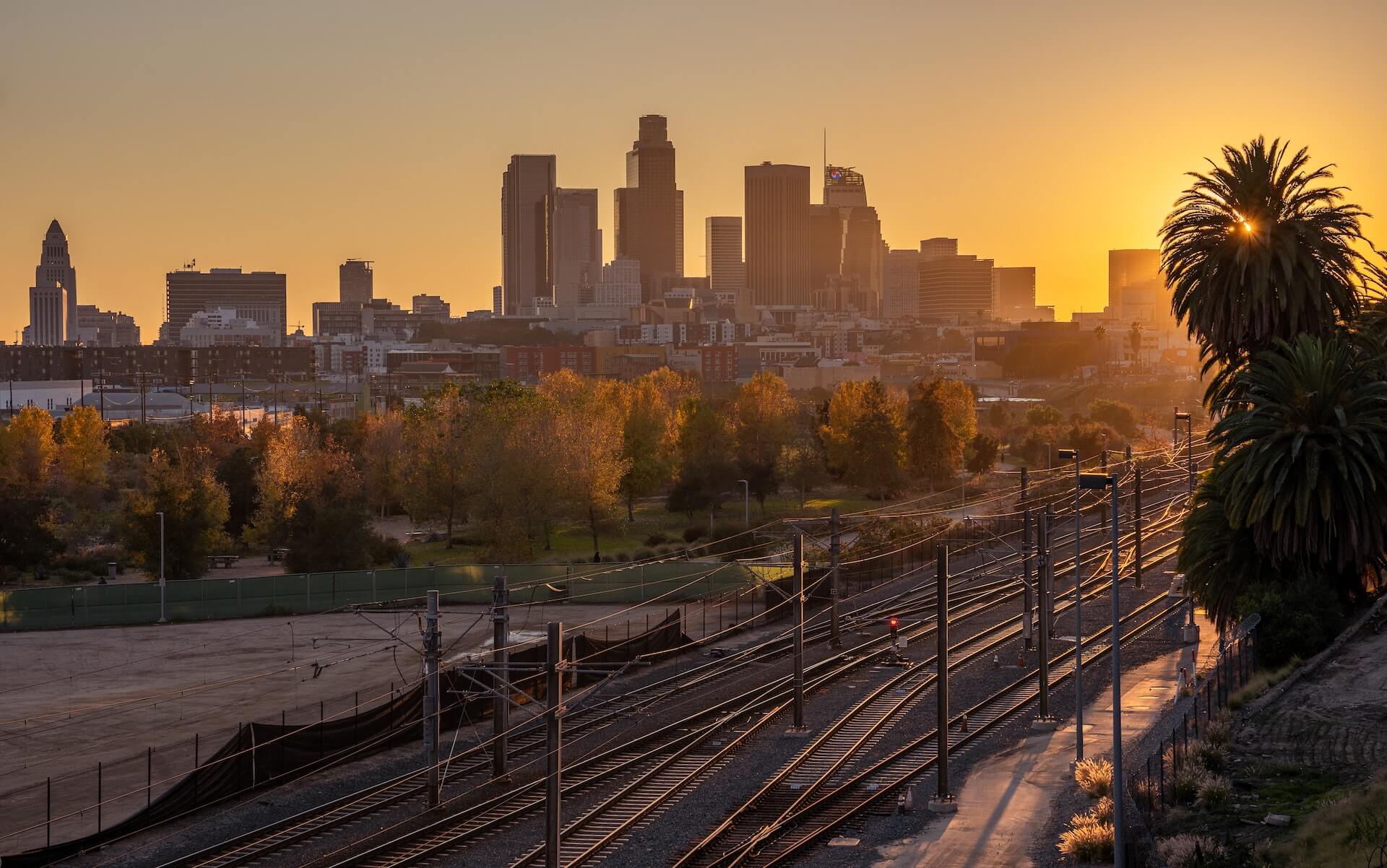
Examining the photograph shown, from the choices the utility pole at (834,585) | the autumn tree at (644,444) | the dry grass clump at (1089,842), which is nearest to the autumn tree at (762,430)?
the autumn tree at (644,444)

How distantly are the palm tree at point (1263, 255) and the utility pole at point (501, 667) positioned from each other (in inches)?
922

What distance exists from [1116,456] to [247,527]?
211 ft

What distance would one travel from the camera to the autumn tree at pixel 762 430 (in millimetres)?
92562

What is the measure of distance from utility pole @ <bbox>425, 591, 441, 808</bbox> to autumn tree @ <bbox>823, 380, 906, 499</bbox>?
223 feet

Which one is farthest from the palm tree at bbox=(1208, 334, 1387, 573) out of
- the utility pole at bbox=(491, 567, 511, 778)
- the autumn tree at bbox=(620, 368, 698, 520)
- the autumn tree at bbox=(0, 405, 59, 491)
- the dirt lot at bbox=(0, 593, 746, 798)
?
the autumn tree at bbox=(0, 405, 59, 491)

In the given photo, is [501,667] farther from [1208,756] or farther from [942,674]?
[1208,756]

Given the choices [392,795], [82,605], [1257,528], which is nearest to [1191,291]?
[1257,528]

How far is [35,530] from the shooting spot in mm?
68125

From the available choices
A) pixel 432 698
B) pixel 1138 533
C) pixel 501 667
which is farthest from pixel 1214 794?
pixel 1138 533

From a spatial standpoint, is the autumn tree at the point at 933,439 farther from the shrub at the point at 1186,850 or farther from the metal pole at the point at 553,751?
the metal pole at the point at 553,751

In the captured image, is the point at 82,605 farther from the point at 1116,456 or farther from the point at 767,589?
the point at 1116,456

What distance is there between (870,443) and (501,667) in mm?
69983

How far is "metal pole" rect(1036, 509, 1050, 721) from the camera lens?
36.6m

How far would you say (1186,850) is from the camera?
23734mm
